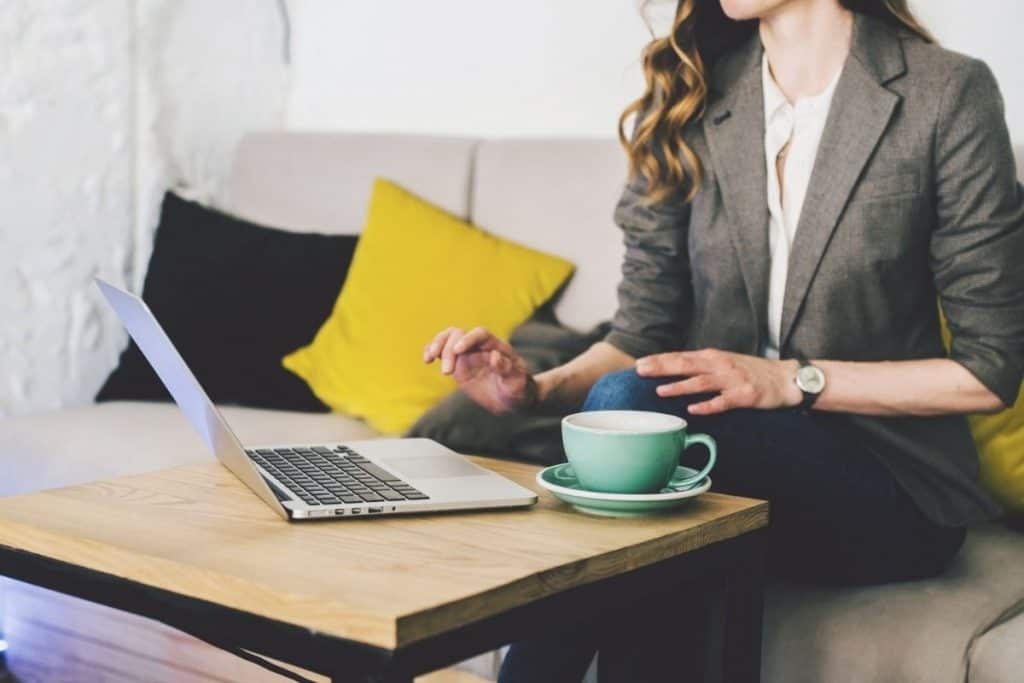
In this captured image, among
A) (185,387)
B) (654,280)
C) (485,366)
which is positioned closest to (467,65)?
(654,280)

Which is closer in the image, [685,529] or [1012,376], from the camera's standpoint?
[685,529]

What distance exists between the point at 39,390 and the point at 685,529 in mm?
1751

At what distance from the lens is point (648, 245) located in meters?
1.69

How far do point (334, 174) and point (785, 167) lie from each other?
3.91ft

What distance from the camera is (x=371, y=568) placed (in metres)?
0.95

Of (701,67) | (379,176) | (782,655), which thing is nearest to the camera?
(782,655)

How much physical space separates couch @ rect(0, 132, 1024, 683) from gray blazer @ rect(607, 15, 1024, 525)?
12 centimetres

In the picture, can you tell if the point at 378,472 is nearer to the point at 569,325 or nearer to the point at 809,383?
the point at 809,383

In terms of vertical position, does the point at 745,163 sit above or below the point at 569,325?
above

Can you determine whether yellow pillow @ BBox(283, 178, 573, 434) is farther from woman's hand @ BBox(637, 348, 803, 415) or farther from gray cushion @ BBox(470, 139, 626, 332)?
woman's hand @ BBox(637, 348, 803, 415)

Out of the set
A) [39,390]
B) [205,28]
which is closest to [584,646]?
[39,390]

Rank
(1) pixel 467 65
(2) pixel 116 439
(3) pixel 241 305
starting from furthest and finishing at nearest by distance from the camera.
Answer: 1. (1) pixel 467 65
2. (3) pixel 241 305
3. (2) pixel 116 439

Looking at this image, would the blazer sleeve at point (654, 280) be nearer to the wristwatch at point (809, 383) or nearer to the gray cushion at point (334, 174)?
the wristwatch at point (809, 383)

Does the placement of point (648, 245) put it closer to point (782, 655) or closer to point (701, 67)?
point (701, 67)
